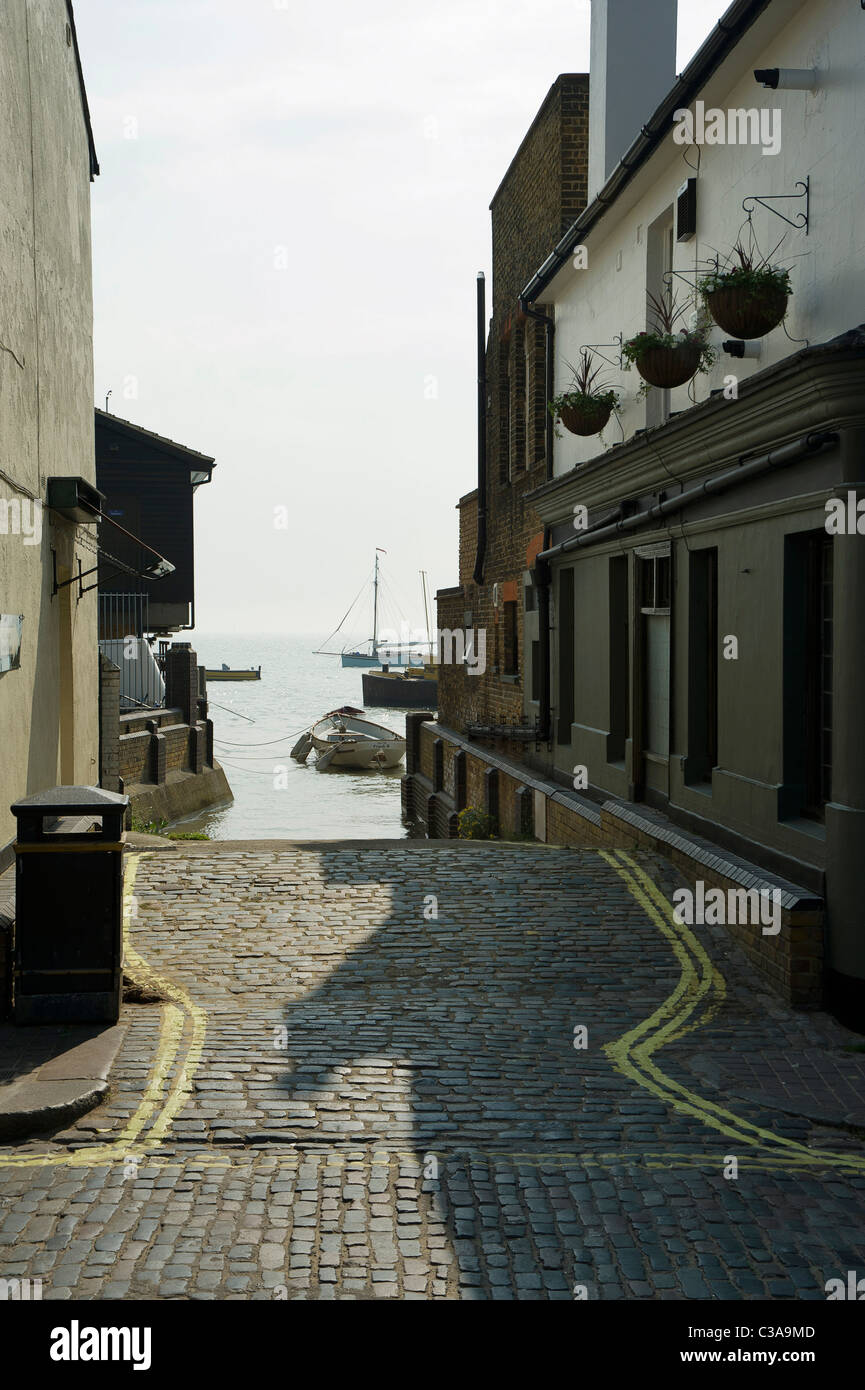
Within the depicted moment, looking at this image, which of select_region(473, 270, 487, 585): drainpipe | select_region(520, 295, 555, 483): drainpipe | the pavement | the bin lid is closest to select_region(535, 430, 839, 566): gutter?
select_region(520, 295, 555, 483): drainpipe

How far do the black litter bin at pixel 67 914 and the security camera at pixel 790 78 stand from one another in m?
6.54

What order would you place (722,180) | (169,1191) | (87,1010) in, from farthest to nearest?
(722,180), (87,1010), (169,1191)

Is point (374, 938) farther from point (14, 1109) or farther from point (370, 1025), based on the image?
point (14, 1109)

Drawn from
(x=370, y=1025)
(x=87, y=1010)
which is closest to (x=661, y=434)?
(x=370, y=1025)

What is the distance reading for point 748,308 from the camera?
9.06 metres

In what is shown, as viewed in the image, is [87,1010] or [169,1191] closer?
[169,1191]

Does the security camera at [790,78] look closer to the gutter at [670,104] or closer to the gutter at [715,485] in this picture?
the gutter at [670,104]

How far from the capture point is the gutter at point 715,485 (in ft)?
26.3

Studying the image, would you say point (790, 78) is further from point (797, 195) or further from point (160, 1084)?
point (160, 1084)

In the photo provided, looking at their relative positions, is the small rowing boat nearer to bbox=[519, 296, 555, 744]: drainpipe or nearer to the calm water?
the calm water

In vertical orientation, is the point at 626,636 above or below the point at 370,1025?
above
